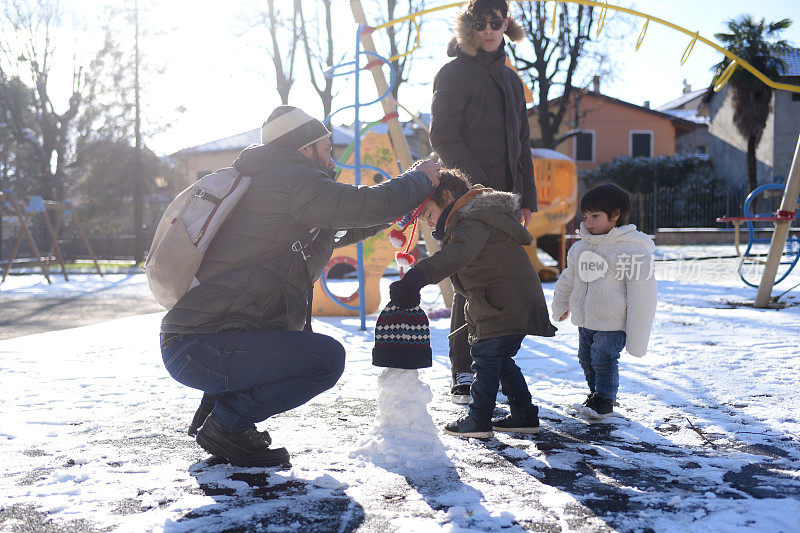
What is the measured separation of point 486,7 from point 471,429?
2132mm

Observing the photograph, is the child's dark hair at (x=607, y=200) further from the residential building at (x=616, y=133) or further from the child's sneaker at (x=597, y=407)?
the residential building at (x=616, y=133)

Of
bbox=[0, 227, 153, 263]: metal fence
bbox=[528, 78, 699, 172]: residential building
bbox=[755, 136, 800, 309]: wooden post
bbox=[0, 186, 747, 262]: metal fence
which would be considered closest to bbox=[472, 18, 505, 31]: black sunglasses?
bbox=[755, 136, 800, 309]: wooden post

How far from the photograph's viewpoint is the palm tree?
28.2 metres

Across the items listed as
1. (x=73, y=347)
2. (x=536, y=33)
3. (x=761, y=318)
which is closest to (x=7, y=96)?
(x=536, y=33)

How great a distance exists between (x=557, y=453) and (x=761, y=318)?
4.39 meters

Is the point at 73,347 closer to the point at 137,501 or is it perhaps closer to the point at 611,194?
the point at 137,501

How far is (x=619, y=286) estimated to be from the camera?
11.0ft

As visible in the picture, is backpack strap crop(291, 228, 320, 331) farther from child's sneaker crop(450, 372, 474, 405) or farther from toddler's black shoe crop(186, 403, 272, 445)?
child's sneaker crop(450, 372, 474, 405)

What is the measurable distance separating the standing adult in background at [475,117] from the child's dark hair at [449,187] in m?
0.71

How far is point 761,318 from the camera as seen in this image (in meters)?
6.31

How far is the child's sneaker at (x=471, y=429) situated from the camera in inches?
117

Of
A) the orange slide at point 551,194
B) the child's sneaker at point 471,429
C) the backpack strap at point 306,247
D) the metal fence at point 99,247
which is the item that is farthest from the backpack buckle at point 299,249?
the metal fence at point 99,247

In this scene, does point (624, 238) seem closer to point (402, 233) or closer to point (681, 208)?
point (402, 233)

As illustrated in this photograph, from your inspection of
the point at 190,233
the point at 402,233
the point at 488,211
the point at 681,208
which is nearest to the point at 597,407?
the point at 488,211
